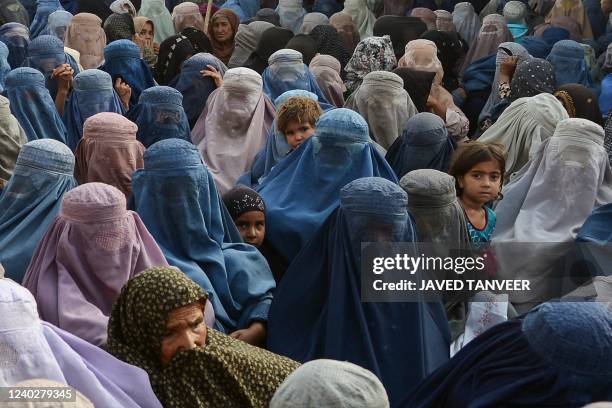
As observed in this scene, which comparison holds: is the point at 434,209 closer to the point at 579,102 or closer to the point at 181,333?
the point at 181,333

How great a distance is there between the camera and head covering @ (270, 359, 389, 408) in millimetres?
3059

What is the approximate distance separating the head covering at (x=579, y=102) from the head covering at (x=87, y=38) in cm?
375

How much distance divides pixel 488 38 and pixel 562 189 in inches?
190

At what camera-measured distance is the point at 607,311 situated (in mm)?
3668

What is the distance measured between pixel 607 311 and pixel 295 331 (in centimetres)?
139

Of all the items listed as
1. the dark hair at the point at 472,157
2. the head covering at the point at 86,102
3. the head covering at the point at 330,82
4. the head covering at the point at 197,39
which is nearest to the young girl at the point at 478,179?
the dark hair at the point at 472,157

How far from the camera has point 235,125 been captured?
7359 mm

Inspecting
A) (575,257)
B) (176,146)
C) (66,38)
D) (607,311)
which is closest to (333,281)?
(176,146)

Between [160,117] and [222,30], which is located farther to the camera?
[222,30]

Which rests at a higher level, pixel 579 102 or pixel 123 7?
pixel 579 102

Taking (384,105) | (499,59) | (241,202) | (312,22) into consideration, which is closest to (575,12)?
(312,22)

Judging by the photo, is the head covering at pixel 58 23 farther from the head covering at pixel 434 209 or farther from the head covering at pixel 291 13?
the head covering at pixel 434 209

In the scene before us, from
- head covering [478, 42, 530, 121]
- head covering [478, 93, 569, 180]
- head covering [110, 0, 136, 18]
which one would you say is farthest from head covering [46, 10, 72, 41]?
head covering [478, 93, 569, 180]

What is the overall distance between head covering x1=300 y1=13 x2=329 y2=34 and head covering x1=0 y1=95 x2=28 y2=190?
4.91 meters
